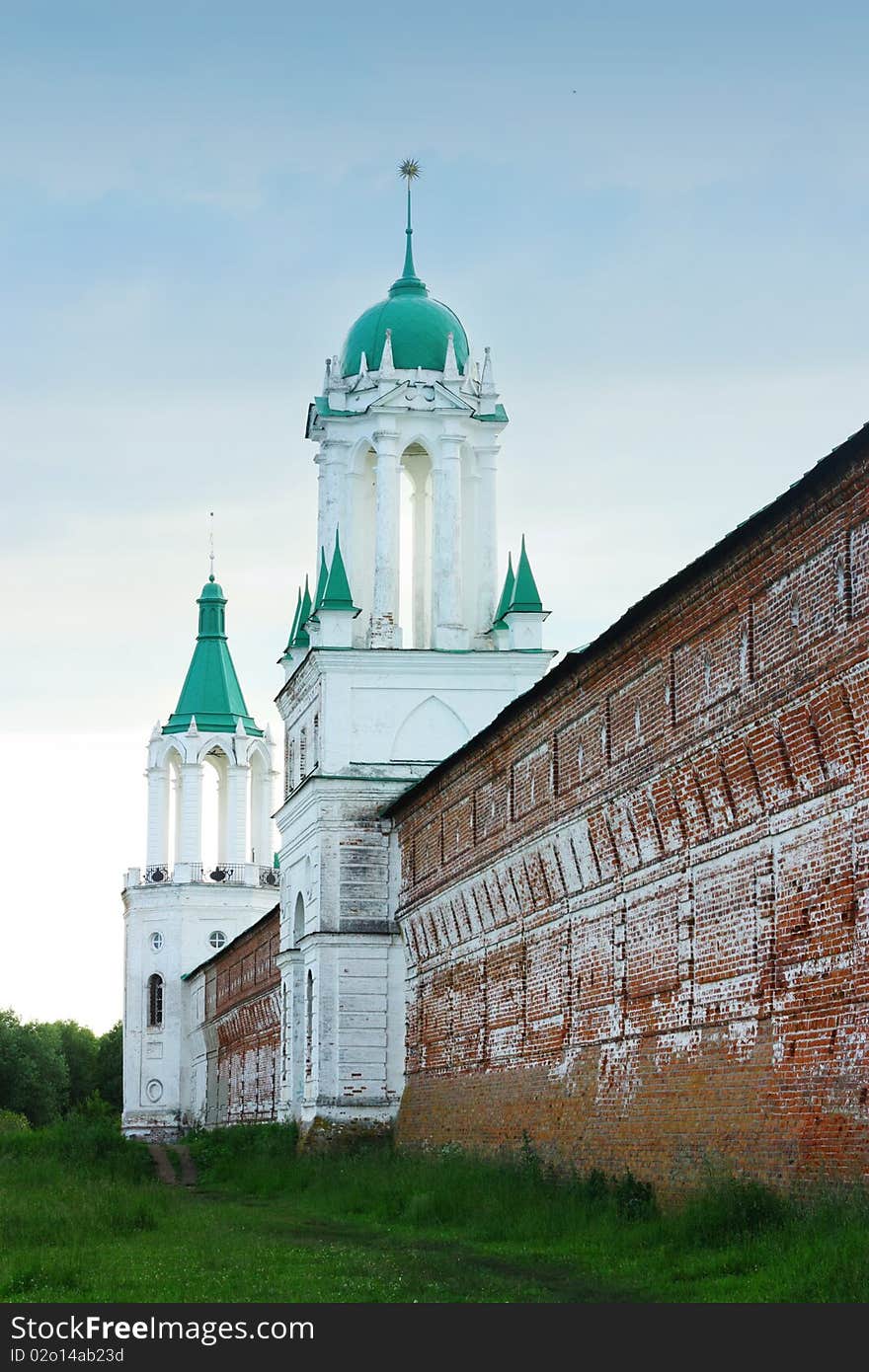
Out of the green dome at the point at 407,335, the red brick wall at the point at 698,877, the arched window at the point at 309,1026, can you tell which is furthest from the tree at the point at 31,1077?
the red brick wall at the point at 698,877

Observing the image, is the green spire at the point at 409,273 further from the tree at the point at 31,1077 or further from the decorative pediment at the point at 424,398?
the tree at the point at 31,1077

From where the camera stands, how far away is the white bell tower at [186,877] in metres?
63.9

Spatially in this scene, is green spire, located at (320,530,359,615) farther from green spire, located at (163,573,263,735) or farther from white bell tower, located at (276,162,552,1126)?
green spire, located at (163,573,263,735)

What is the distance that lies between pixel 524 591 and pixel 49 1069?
183 feet

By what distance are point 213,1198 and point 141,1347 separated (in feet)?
58.9

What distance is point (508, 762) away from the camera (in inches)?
1021

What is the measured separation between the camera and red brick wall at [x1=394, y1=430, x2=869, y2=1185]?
15016mm

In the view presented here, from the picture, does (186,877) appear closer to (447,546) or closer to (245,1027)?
(245,1027)

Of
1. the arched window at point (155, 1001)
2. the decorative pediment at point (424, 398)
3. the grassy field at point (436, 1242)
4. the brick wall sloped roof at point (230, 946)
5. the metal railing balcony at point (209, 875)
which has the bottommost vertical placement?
the grassy field at point (436, 1242)

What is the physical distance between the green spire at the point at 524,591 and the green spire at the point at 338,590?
9.58 feet

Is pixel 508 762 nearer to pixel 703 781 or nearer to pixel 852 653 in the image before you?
pixel 703 781

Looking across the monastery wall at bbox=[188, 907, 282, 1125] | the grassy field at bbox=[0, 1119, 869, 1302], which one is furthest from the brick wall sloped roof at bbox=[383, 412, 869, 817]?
the monastery wall at bbox=[188, 907, 282, 1125]

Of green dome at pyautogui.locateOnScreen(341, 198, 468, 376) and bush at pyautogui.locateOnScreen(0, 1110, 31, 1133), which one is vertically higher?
green dome at pyautogui.locateOnScreen(341, 198, 468, 376)

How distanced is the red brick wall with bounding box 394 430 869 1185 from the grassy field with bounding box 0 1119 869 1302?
2.09 ft
